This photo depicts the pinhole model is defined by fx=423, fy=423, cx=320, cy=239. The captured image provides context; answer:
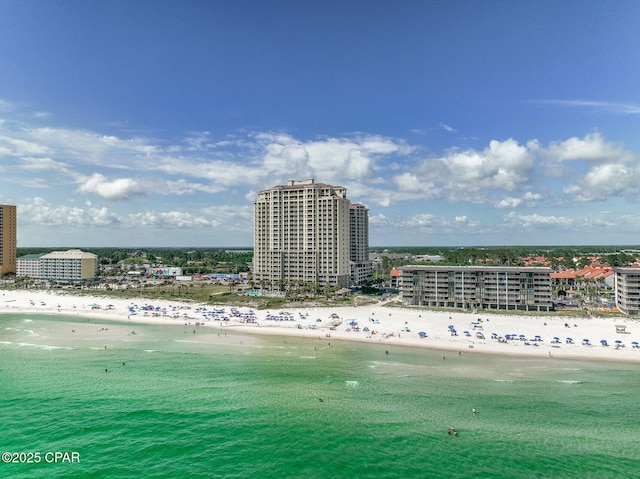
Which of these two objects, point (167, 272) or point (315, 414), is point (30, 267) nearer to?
point (167, 272)

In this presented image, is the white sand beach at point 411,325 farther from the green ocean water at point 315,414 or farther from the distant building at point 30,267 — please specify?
the distant building at point 30,267

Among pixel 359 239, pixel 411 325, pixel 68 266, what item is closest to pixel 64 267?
pixel 68 266

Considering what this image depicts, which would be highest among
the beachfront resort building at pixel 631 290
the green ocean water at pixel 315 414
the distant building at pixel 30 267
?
the distant building at pixel 30 267

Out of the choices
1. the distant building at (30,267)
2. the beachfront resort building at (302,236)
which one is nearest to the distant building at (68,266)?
the distant building at (30,267)

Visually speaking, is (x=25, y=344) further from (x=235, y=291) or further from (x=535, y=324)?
(x=535, y=324)

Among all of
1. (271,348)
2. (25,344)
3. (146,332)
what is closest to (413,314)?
(271,348)

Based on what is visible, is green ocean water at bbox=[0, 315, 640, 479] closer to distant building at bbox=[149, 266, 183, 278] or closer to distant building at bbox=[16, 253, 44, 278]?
distant building at bbox=[149, 266, 183, 278]

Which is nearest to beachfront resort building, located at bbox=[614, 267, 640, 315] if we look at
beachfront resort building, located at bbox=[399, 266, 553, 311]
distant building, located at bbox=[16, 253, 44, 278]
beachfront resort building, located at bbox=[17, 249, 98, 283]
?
beachfront resort building, located at bbox=[399, 266, 553, 311]
